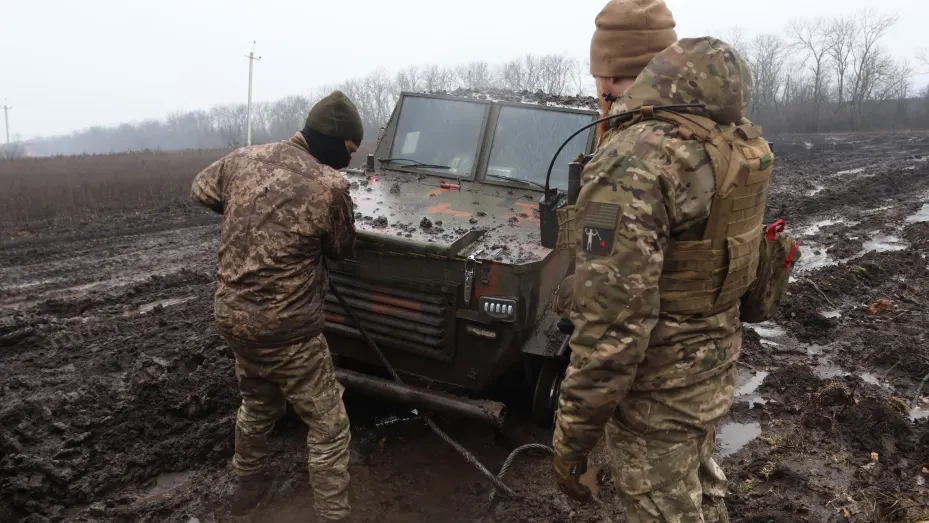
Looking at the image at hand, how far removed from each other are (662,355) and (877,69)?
5882cm

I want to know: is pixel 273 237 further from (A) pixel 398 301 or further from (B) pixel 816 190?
(B) pixel 816 190

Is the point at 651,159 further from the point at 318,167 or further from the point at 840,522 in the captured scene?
the point at 840,522

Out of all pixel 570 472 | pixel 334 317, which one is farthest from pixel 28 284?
pixel 570 472

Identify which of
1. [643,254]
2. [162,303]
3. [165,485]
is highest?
[643,254]

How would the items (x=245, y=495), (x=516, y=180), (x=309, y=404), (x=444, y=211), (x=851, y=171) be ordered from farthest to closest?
(x=851, y=171) < (x=516, y=180) < (x=444, y=211) < (x=245, y=495) < (x=309, y=404)

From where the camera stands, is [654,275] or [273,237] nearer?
[654,275]

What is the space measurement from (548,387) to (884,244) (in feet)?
27.5

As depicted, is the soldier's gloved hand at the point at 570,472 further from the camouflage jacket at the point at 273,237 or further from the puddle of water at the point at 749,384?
the puddle of water at the point at 749,384

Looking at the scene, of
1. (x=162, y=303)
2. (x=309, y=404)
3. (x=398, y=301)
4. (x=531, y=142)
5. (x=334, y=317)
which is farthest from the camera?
(x=162, y=303)

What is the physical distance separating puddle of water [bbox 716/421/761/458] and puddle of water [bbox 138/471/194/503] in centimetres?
315

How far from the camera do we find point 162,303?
7.09 metres

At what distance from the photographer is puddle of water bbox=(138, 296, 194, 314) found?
6.80m

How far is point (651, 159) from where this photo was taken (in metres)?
1.86

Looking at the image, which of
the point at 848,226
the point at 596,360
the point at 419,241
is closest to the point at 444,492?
the point at 419,241
